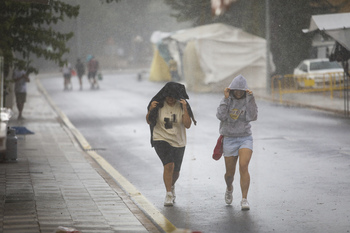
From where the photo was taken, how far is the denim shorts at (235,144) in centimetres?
920

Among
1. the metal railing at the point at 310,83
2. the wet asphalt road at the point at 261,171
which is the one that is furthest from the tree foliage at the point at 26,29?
the metal railing at the point at 310,83

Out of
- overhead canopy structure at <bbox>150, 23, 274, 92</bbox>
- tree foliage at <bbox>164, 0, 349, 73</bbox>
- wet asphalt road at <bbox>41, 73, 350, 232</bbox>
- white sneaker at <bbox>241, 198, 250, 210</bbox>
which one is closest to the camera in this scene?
wet asphalt road at <bbox>41, 73, 350, 232</bbox>

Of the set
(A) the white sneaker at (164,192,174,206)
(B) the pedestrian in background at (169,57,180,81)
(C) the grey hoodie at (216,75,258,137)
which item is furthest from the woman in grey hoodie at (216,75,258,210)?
(B) the pedestrian in background at (169,57,180,81)

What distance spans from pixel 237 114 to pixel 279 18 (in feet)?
95.3

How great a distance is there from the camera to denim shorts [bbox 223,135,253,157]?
30.2 feet

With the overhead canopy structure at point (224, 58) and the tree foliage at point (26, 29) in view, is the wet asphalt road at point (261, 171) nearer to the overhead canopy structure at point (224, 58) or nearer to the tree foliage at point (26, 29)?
the tree foliage at point (26, 29)

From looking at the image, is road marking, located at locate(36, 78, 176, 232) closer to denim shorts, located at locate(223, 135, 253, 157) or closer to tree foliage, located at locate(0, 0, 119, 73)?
denim shorts, located at locate(223, 135, 253, 157)

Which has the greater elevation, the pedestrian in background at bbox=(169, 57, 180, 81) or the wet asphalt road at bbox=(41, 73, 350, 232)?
the pedestrian in background at bbox=(169, 57, 180, 81)

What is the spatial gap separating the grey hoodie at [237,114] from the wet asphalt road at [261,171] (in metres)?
0.96

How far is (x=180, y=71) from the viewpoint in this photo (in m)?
48.5

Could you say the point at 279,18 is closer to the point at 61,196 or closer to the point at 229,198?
the point at 229,198

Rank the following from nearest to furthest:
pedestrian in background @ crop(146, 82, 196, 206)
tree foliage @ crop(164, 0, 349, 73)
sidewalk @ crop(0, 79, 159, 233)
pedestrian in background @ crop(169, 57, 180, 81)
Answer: sidewalk @ crop(0, 79, 159, 233) → pedestrian in background @ crop(146, 82, 196, 206) → tree foliage @ crop(164, 0, 349, 73) → pedestrian in background @ crop(169, 57, 180, 81)

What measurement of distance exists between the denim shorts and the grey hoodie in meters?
0.06

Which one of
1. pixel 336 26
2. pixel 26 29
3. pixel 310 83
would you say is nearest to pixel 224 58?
pixel 310 83
